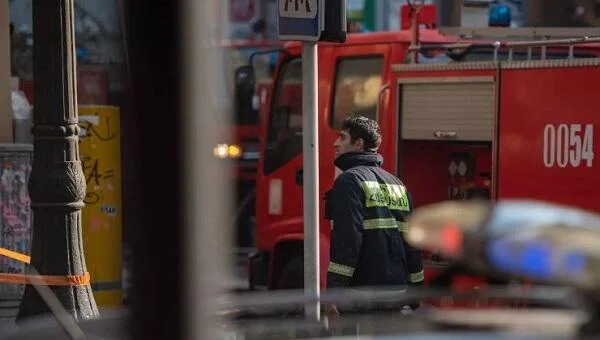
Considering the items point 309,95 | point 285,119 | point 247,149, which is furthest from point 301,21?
point 247,149

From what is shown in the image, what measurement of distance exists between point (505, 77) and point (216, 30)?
18.7 feet

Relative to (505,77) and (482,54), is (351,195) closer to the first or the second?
(505,77)

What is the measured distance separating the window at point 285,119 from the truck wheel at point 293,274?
0.79 metres

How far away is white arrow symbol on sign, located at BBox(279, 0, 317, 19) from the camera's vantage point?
660 centimetres

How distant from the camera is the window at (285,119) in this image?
937 cm

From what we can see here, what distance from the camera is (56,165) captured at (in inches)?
288

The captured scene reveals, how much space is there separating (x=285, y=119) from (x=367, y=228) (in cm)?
319

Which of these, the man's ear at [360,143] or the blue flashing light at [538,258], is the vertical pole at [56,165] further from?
the blue flashing light at [538,258]

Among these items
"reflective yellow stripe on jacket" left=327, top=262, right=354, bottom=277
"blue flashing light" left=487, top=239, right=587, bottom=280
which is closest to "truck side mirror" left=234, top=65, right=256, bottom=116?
"reflective yellow stripe on jacket" left=327, top=262, right=354, bottom=277

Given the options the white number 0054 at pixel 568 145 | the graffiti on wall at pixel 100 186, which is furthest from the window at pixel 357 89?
the graffiti on wall at pixel 100 186

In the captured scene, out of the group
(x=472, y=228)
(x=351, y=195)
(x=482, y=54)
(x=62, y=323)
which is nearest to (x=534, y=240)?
(x=472, y=228)

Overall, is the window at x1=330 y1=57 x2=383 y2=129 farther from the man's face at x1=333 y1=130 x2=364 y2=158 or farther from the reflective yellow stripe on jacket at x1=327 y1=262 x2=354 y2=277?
the reflective yellow stripe on jacket at x1=327 y1=262 x2=354 y2=277

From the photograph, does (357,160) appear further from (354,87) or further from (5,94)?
(5,94)

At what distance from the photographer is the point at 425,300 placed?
3182 mm
